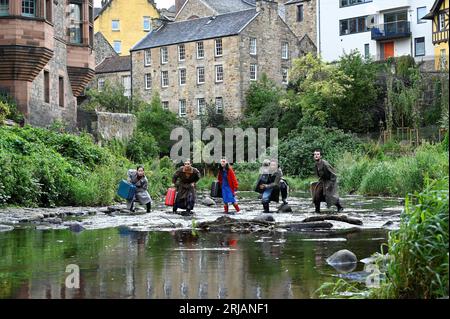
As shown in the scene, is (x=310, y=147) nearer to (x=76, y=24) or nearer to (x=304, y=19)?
(x=76, y=24)

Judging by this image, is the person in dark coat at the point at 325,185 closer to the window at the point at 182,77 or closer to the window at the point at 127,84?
the window at the point at 182,77

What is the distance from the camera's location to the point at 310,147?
53.8 meters

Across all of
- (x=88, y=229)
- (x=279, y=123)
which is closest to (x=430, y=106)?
(x=279, y=123)

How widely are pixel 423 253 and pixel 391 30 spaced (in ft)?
210

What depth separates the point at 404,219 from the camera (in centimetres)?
870

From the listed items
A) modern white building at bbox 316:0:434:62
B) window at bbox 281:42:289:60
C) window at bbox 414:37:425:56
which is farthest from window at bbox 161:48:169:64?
window at bbox 414:37:425:56

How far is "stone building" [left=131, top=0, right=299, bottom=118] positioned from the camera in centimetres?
6719

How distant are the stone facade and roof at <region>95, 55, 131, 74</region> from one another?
A: 14.9 m

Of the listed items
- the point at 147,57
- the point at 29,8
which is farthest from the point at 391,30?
the point at 29,8

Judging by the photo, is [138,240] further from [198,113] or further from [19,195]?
[198,113]

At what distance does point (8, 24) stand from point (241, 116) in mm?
34726

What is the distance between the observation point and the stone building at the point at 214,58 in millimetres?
67188

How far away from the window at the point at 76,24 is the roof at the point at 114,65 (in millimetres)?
34847

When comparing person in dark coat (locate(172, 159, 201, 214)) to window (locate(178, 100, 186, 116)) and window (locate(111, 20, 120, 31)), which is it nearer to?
window (locate(178, 100, 186, 116))
